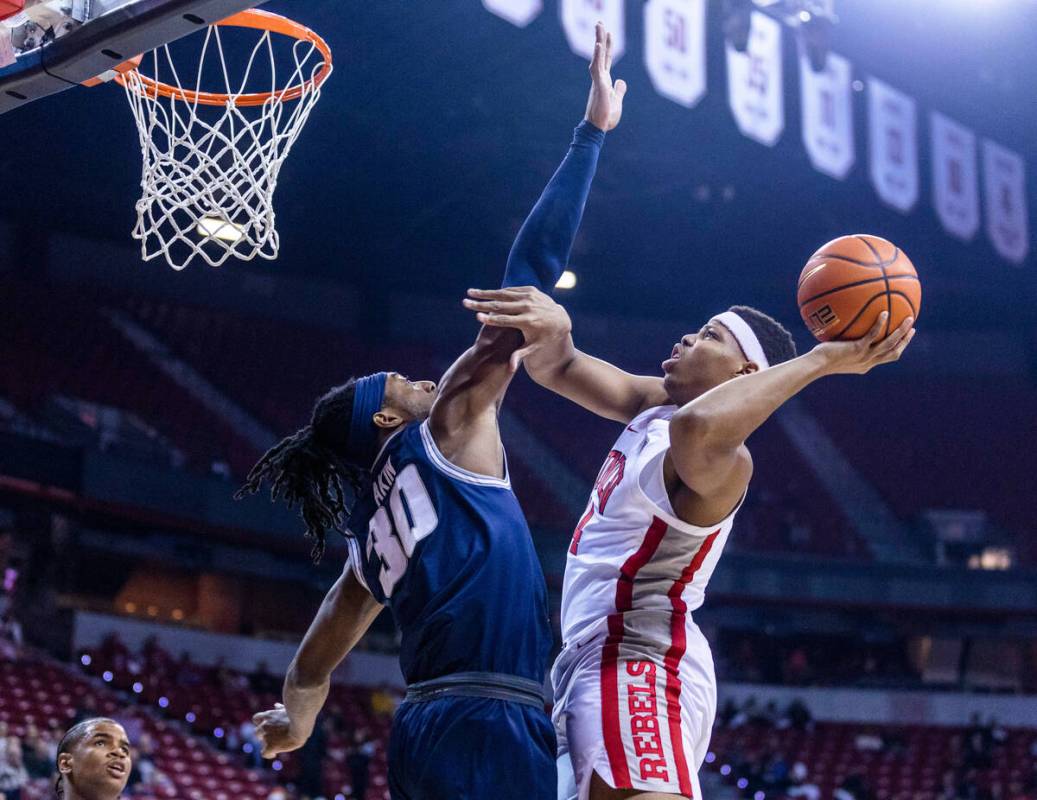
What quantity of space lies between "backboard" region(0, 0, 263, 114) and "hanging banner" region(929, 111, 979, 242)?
12772 millimetres

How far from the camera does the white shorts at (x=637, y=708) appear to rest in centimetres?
284

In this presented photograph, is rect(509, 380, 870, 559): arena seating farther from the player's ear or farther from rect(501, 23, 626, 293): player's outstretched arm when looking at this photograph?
the player's ear

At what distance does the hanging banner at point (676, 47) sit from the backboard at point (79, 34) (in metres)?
7.76

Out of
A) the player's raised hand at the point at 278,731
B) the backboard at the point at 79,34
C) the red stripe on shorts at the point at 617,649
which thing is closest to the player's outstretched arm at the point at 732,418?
the red stripe on shorts at the point at 617,649

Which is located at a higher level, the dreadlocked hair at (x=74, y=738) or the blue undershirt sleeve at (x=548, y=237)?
the blue undershirt sleeve at (x=548, y=237)

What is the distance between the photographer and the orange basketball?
303cm

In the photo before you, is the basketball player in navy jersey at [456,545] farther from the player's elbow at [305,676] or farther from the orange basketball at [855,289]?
the orange basketball at [855,289]

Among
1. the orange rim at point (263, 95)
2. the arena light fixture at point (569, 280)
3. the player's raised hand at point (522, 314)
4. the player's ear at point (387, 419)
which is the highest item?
the orange rim at point (263, 95)

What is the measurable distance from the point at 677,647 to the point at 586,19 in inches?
322

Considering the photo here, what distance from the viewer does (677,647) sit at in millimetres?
3010

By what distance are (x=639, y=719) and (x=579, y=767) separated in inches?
7.0

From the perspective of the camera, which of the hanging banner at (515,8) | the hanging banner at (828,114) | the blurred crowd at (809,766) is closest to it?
the hanging banner at (515,8)

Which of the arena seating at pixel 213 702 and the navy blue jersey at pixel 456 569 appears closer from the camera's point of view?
the navy blue jersey at pixel 456 569

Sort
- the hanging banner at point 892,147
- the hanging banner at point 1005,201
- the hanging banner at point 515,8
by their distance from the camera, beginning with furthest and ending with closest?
1. the hanging banner at point 1005,201
2. the hanging banner at point 892,147
3. the hanging banner at point 515,8
